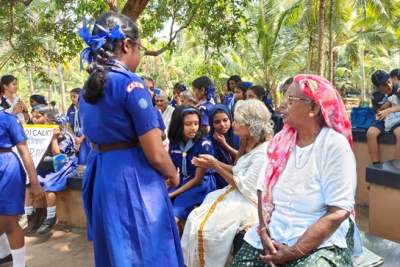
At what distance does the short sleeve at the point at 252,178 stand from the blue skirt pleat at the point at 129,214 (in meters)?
0.93

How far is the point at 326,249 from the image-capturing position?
5.94ft

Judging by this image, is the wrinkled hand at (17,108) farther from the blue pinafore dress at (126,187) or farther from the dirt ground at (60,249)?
the blue pinafore dress at (126,187)

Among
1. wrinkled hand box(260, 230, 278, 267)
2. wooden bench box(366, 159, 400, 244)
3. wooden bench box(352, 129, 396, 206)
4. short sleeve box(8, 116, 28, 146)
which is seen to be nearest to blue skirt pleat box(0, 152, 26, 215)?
short sleeve box(8, 116, 28, 146)

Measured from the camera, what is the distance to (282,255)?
72.8 inches

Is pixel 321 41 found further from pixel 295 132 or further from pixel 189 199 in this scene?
pixel 295 132

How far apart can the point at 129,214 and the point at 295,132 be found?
1.04m

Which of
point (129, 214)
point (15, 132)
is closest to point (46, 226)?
point (15, 132)

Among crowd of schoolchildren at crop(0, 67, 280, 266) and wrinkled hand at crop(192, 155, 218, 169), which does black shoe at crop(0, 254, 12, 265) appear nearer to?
crowd of schoolchildren at crop(0, 67, 280, 266)

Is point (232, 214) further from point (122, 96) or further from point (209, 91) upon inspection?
point (209, 91)

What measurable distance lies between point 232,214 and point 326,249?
35.2 inches

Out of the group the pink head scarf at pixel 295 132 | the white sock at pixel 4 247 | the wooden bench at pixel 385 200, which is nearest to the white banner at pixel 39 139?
the white sock at pixel 4 247

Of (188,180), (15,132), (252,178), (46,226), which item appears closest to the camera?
(252,178)

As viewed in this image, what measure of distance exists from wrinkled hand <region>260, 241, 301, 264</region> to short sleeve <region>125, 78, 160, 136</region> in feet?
3.06

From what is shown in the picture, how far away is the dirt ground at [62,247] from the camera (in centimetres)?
360
